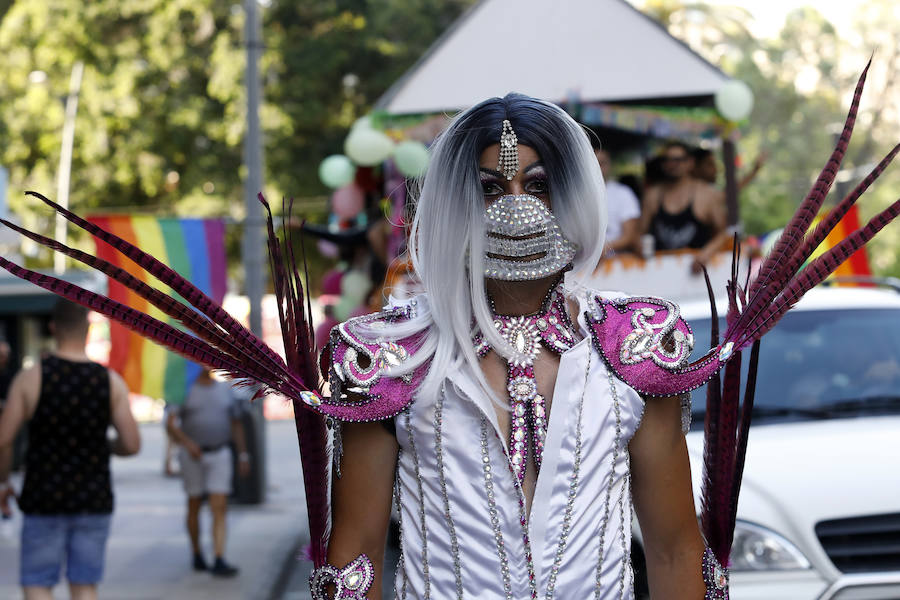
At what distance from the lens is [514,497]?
2150 millimetres

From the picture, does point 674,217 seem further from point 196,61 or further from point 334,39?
point 196,61

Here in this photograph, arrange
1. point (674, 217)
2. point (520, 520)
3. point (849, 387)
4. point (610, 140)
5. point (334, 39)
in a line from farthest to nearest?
1. point (334, 39)
2. point (610, 140)
3. point (674, 217)
4. point (849, 387)
5. point (520, 520)

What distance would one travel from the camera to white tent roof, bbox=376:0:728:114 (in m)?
8.72

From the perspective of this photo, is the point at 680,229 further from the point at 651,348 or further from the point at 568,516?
the point at 568,516

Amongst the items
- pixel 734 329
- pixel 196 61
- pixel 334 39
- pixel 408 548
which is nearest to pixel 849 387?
pixel 734 329

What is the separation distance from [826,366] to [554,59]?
4002 mm

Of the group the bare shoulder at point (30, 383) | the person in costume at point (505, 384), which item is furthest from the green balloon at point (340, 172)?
the person in costume at point (505, 384)

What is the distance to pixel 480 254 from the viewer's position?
2.20 meters

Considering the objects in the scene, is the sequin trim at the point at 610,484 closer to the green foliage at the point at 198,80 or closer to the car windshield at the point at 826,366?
the car windshield at the point at 826,366

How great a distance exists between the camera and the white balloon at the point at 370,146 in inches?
351

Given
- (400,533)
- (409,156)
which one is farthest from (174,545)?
Result: (400,533)

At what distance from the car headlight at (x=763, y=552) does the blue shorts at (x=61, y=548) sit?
293cm

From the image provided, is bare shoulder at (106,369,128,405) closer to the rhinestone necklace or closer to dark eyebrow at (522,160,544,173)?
the rhinestone necklace

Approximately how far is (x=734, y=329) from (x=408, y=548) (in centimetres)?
74
